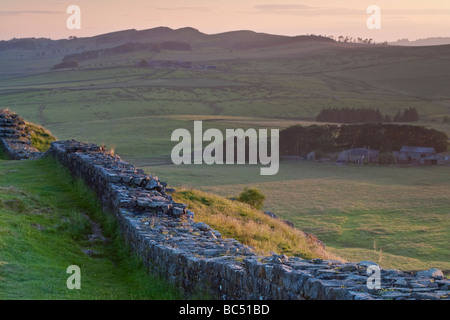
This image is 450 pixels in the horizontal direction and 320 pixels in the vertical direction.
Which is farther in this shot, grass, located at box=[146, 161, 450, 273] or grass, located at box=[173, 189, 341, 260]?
grass, located at box=[146, 161, 450, 273]

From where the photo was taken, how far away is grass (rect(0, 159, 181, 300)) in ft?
31.2

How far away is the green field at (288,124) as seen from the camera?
40.6 m

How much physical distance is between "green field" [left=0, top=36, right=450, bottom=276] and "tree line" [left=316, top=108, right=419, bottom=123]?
3.20 m

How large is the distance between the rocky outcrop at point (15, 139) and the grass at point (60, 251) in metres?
10.3

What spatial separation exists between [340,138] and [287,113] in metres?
34.9

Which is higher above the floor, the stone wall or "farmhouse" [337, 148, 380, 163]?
the stone wall

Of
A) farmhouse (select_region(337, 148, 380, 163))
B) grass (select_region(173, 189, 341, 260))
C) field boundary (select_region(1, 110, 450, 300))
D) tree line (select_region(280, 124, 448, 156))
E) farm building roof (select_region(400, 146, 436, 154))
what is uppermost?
field boundary (select_region(1, 110, 450, 300))

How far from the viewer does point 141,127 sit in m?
101

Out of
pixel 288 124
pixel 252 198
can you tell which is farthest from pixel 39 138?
pixel 288 124
